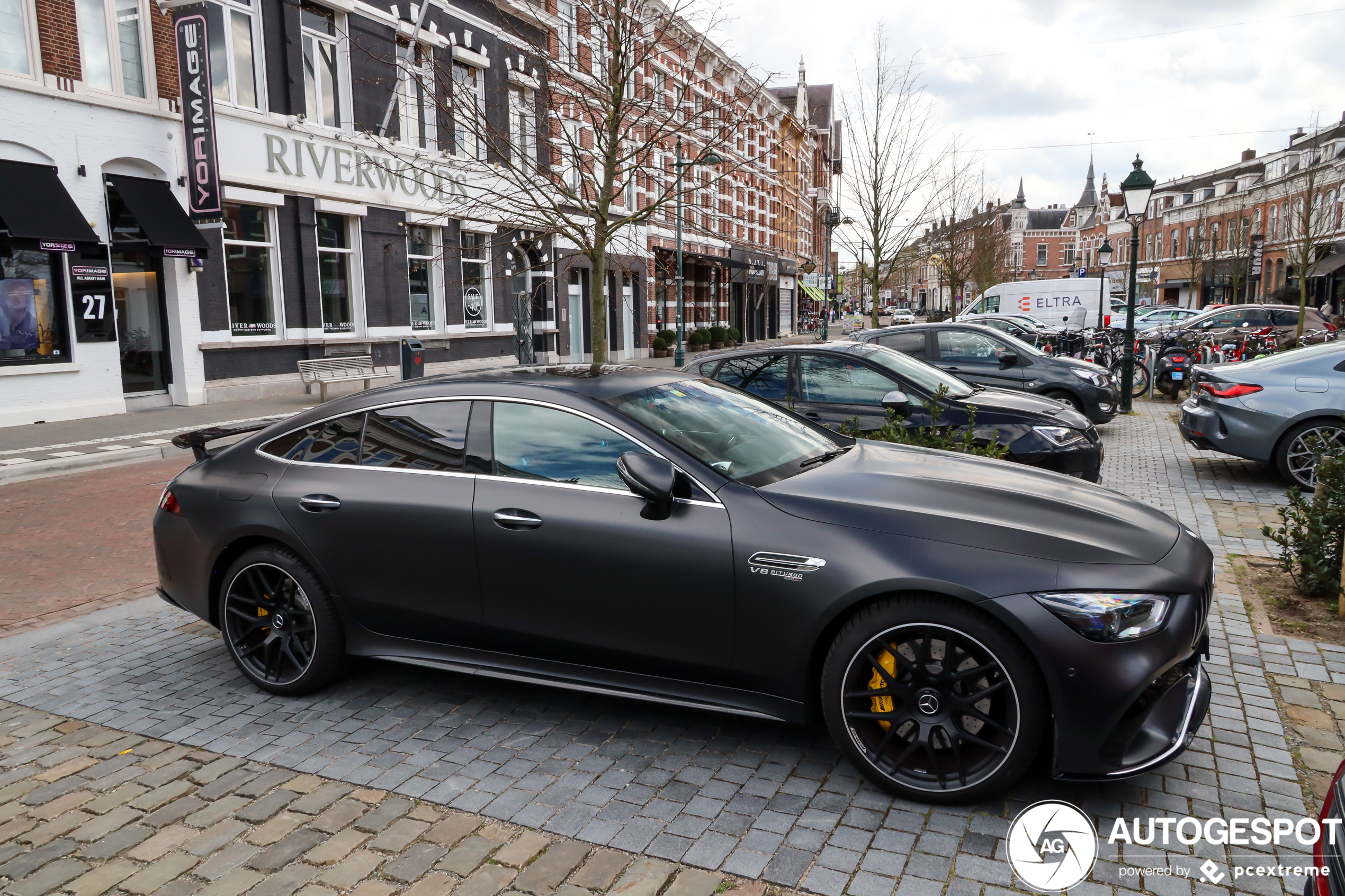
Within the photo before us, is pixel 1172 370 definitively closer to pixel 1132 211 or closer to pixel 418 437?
pixel 1132 211

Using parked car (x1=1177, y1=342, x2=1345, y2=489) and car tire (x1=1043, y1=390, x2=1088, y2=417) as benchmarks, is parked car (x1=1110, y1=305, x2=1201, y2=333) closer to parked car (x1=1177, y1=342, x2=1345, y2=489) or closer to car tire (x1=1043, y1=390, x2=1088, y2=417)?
car tire (x1=1043, y1=390, x2=1088, y2=417)

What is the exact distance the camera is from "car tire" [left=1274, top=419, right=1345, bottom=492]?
28.3 feet

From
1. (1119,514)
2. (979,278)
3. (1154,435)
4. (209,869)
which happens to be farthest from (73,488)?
(979,278)

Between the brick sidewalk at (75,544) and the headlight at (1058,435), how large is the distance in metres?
6.92

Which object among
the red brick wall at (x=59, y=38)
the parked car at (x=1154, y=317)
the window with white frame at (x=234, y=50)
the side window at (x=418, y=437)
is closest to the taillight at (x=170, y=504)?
the side window at (x=418, y=437)

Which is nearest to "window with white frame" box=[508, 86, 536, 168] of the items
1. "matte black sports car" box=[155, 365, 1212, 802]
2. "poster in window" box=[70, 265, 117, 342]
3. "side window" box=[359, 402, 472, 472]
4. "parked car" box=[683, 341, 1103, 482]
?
"poster in window" box=[70, 265, 117, 342]

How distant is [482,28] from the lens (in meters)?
24.0

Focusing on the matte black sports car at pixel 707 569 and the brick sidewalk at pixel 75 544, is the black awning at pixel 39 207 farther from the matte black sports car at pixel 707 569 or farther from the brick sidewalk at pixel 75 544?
the matte black sports car at pixel 707 569

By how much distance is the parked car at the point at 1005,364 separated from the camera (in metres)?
12.0

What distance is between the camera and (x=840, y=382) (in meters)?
Result: 7.99

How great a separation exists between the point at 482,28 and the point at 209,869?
2458 centimetres

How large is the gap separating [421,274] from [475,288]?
74.2 inches

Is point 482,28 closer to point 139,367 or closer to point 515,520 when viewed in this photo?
point 139,367

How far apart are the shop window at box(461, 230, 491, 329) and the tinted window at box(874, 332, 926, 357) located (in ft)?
44.9
